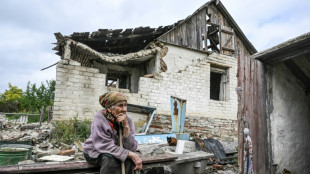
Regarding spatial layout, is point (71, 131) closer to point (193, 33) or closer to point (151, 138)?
point (151, 138)

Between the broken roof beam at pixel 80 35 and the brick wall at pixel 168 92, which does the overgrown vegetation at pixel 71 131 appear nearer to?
the brick wall at pixel 168 92

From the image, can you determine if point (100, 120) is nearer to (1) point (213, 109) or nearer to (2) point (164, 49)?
(2) point (164, 49)

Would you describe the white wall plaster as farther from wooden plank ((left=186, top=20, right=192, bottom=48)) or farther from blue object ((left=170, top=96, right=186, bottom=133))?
wooden plank ((left=186, top=20, right=192, bottom=48))

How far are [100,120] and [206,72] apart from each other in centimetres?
779

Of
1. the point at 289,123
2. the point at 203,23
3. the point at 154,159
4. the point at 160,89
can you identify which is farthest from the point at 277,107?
the point at 203,23

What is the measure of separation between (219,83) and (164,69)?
11.8 feet

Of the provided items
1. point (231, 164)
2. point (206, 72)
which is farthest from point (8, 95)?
point (231, 164)

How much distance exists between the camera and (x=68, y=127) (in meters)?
6.19

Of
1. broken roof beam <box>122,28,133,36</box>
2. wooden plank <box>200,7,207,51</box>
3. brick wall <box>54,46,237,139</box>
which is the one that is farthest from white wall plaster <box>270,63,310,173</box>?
wooden plank <box>200,7,207,51</box>

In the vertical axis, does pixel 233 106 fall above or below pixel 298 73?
below

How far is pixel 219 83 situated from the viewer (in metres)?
10.4

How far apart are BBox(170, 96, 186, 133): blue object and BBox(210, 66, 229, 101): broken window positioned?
421 cm

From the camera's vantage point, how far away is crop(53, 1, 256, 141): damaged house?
6.86 metres

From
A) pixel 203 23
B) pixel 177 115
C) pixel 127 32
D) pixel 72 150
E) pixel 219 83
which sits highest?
pixel 203 23
